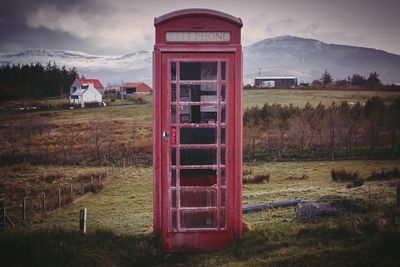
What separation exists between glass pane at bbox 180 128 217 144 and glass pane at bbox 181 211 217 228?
0.92 meters

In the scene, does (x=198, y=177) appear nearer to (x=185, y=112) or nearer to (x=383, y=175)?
(x=185, y=112)

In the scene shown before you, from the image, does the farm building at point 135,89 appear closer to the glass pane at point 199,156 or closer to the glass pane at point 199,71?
the glass pane at point 199,71

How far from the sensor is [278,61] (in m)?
25.5

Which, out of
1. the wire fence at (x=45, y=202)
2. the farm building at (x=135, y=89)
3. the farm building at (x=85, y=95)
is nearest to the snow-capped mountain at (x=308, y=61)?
the farm building at (x=135, y=89)

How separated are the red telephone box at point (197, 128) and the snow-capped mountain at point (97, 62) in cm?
864

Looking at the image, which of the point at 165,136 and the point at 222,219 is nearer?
the point at 165,136

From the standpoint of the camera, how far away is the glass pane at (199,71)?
4.65m

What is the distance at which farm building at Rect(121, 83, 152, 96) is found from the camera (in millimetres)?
16516

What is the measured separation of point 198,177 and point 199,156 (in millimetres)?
285

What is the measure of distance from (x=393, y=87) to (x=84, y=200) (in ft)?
46.0

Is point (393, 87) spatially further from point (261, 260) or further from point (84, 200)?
point (261, 260)

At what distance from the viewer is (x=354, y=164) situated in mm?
16453

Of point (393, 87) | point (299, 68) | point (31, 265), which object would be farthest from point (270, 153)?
point (31, 265)

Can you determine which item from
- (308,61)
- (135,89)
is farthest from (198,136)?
(308,61)
